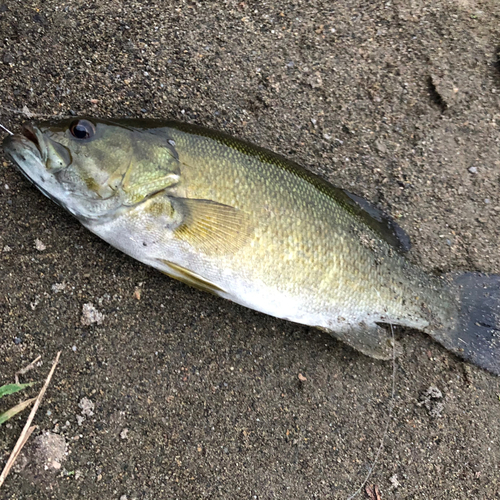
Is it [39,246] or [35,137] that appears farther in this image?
[39,246]

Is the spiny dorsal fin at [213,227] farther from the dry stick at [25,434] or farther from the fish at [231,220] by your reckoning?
the dry stick at [25,434]

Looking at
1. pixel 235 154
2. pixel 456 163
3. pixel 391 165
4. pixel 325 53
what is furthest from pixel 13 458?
pixel 456 163

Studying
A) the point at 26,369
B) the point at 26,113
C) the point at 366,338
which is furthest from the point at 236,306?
the point at 26,113

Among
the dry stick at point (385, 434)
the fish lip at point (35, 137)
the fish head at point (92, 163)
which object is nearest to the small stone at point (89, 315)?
the fish head at point (92, 163)

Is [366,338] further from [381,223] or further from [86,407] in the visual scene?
[86,407]

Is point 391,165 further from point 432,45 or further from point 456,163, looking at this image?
point 432,45

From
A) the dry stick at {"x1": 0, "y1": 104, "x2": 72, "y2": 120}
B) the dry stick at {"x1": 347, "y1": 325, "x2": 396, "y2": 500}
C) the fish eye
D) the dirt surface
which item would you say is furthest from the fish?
the dry stick at {"x1": 0, "y1": 104, "x2": 72, "y2": 120}
